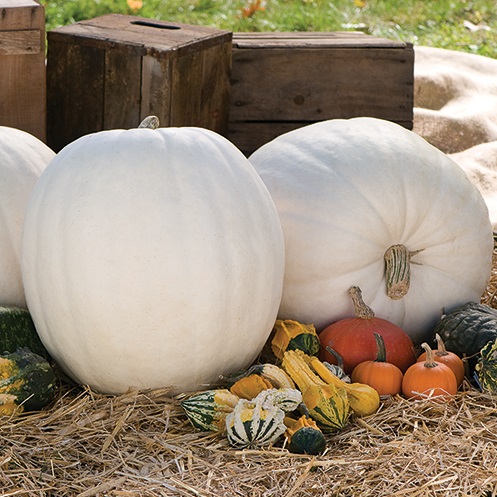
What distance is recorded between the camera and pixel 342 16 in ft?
23.1

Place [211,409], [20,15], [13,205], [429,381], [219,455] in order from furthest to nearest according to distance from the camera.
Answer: [20,15] < [13,205] < [429,381] < [211,409] < [219,455]

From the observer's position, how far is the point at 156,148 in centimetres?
239

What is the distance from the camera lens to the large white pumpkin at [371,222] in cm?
274

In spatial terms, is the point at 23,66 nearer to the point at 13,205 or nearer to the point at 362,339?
the point at 13,205

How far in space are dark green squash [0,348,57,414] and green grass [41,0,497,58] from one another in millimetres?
4149

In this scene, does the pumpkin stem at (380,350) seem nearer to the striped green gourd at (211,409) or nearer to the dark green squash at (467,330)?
the dark green squash at (467,330)

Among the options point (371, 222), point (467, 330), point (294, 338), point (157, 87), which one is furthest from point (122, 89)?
point (467, 330)

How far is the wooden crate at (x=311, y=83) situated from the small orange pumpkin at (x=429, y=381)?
2140mm

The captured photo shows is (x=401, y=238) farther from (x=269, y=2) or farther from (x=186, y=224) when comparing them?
(x=269, y=2)

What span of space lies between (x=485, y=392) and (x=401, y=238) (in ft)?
1.83

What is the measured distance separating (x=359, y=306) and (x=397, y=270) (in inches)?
7.5

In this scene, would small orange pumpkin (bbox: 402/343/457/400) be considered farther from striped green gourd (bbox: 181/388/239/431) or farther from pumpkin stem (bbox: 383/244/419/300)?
striped green gourd (bbox: 181/388/239/431)

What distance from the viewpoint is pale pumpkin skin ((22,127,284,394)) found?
2.31 meters

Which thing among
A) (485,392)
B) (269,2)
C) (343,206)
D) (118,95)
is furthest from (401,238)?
(269,2)
